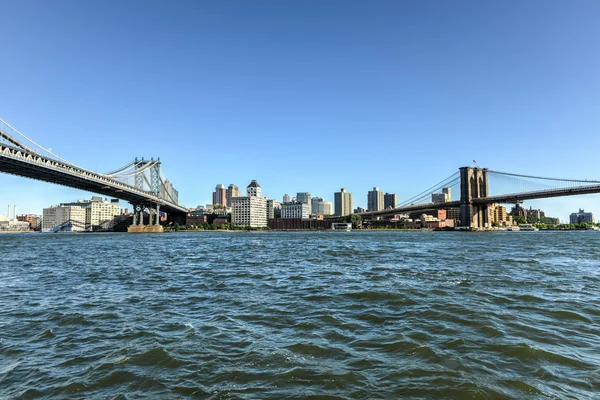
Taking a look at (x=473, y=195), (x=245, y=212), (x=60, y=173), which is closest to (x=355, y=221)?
(x=245, y=212)

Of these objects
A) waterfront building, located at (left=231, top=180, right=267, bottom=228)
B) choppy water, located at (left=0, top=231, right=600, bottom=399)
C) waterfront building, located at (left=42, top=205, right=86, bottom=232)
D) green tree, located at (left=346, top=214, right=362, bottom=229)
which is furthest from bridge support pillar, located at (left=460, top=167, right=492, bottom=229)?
waterfront building, located at (left=42, top=205, right=86, bottom=232)

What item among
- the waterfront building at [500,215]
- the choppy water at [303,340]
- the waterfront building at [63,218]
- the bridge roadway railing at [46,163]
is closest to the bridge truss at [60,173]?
the bridge roadway railing at [46,163]

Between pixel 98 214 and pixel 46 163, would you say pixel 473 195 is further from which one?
pixel 98 214

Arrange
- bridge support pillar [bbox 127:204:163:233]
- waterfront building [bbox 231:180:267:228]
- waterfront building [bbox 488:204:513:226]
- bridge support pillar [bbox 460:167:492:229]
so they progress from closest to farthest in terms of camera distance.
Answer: bridge support pillar [bbox 460:167:492:229] → bridge support pillar [bbox 127:204:163:233] → waterfront building [bbox 488:204:513:226] → waterfront building [bbox 231:180:267:228]

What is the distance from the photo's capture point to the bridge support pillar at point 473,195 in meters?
106

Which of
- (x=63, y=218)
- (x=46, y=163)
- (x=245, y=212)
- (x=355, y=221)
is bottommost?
(x=355, y=221)

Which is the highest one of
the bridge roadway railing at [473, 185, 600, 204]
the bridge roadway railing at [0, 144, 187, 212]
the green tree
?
the bridge roadway railing at [0, 144, 187, 212]

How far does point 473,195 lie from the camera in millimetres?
110188

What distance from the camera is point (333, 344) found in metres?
6.30

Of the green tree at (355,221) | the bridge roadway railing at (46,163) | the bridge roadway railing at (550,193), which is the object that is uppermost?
the bridge roadway railing at (46,163)

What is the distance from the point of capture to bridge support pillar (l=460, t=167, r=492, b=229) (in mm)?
106188

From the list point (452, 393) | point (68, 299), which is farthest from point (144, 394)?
point (68, 299)

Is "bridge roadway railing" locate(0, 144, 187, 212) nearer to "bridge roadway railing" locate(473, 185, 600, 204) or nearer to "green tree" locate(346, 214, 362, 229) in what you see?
"bridge roadway railing" locate(473, 185, 600, 204)

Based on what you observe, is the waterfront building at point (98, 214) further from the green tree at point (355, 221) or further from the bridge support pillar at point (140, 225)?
the green tree at point (355, 221)
